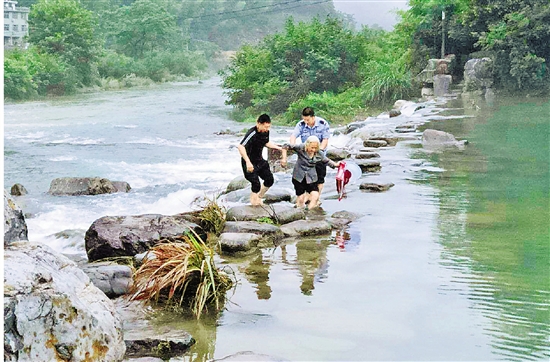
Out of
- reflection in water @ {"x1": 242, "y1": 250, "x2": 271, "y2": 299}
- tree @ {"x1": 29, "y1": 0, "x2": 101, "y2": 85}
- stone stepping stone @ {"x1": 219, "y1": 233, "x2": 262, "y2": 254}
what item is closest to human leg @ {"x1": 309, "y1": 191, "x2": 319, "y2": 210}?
stone stepping stone @ {"x1": 219, "y1": 233, "x2": 262, "y2": 254}

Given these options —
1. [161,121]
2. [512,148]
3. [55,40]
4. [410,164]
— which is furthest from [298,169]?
[55,40]

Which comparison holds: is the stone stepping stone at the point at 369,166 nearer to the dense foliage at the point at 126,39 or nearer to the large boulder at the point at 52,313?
the large boulder at the point at 52,313

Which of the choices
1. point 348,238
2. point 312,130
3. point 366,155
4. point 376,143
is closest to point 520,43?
point 376,143

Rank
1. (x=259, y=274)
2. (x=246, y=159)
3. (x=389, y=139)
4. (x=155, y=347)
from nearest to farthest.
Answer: (x=155, y=347), (x=259, y=274), (x=246, y=159), (x=389, y=139)

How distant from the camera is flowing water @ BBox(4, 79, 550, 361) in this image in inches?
180

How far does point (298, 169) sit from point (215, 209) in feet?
3.49

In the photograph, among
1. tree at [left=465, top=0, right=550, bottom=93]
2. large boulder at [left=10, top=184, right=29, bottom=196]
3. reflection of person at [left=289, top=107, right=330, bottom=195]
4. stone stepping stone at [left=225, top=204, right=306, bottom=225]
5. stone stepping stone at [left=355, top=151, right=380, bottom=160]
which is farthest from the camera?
tree at [left=465, top=0, right=550, bottom=93]

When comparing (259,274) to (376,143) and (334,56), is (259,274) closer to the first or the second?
(376,143)

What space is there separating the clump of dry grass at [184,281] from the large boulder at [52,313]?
122cm

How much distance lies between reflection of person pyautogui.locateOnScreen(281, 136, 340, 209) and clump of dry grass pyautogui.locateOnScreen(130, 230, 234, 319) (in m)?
2.60

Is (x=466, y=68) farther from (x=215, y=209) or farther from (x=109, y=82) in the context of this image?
(x=109, y=82)

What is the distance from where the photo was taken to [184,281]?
532cm

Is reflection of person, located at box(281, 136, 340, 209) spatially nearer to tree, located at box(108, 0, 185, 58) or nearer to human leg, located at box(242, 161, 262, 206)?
human leg, located at box(242, 161, 262, 206)

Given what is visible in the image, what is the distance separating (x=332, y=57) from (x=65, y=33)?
21.9m
